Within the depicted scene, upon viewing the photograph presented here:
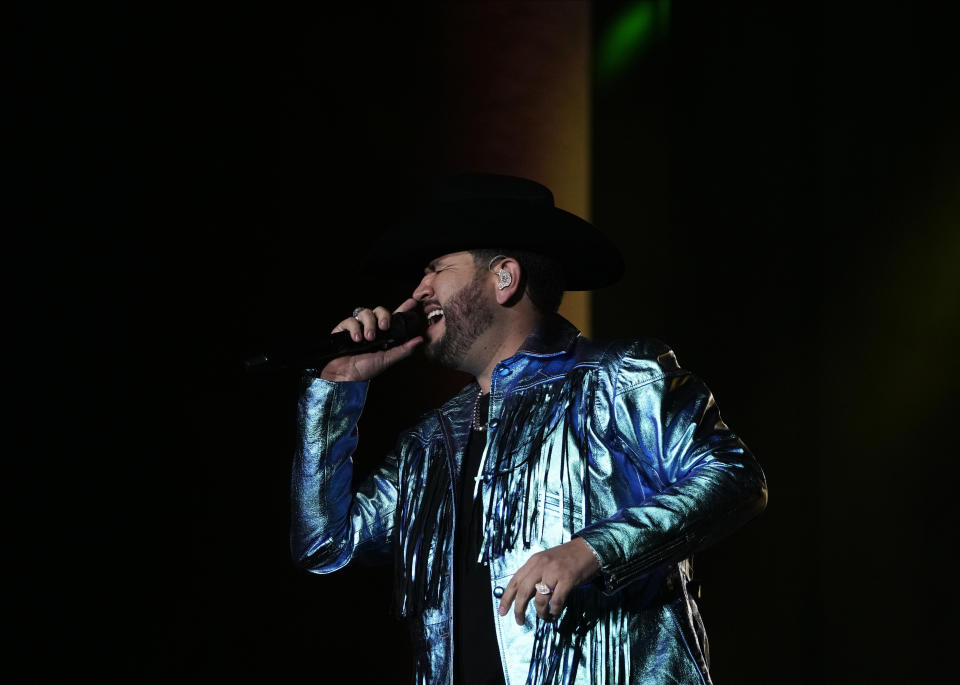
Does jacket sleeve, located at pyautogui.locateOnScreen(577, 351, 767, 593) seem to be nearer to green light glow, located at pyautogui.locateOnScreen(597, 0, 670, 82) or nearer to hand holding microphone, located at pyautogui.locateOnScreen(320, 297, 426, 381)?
hand holding microphone, located at pyautogui.locateOnScreen(320, 297, 426, 381)

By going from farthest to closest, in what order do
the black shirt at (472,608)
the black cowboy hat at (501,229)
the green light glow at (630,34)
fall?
the green light glow at (630,34) < the black cowboy hat at (501,229) < the black shirt at (472,608)

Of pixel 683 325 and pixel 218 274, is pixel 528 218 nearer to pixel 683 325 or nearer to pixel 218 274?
pixel 218 274

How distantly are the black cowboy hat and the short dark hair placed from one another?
1 cm

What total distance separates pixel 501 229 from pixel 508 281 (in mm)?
102

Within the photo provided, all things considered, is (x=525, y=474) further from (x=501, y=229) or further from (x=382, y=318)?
(x=501, y=229)

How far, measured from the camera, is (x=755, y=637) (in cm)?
268

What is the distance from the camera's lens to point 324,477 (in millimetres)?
1875

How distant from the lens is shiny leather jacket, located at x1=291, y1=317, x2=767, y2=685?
148 centimetres

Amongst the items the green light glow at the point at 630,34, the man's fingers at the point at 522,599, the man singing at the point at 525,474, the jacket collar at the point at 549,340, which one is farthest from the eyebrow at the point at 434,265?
the green light glow at the point at 630,34

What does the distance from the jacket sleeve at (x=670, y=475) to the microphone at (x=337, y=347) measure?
425 millimetres

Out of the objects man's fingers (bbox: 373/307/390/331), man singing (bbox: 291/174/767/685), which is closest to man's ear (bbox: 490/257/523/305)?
man singing (bbox: 291/174/767/685)

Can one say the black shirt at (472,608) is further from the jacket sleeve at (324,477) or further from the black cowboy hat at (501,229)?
the black cowboy hat at (501,229)

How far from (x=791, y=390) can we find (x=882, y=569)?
0.52m

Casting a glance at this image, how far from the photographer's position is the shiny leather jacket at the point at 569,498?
4.86 feet
